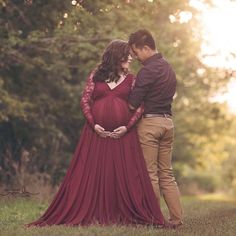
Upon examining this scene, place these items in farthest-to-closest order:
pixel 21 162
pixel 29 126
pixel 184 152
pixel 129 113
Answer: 1. pixel 184 152
2. pixel 29 126
3. pixel 21 162
4. pixel 129 113

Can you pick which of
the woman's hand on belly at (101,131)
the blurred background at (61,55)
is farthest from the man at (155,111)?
the blurred background at (61,55)

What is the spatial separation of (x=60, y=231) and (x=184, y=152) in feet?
81.4

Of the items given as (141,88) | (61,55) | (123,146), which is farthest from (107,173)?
(61,55)

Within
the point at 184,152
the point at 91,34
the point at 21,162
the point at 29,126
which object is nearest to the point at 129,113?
the point at 91,34

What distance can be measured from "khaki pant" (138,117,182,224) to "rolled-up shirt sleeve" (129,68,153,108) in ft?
0.92

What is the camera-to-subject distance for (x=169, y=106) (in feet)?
29.7

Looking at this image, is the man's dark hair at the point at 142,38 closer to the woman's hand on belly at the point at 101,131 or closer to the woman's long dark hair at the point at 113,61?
the woman's long dark hair at the point at 113,61

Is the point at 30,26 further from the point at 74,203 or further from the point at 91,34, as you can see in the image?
the point at 74,203

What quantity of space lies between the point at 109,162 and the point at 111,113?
593mm

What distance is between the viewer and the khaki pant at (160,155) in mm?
8922

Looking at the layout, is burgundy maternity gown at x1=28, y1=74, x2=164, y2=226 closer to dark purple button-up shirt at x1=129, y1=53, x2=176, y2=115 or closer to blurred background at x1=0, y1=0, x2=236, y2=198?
dark purple button-up shirt at x1=129, y1=53, x2=176, y2=115

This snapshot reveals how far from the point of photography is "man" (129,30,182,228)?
8812mm

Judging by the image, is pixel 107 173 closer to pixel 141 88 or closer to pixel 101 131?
pixel 101 131

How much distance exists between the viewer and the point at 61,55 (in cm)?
1638
